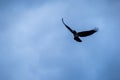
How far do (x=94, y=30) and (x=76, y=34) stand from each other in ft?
7.87

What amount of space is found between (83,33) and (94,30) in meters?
1.64

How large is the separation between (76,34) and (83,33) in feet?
3.08

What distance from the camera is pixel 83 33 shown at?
4409 cm

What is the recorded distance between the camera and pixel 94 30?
43188mm

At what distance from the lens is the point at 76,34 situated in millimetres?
43906
